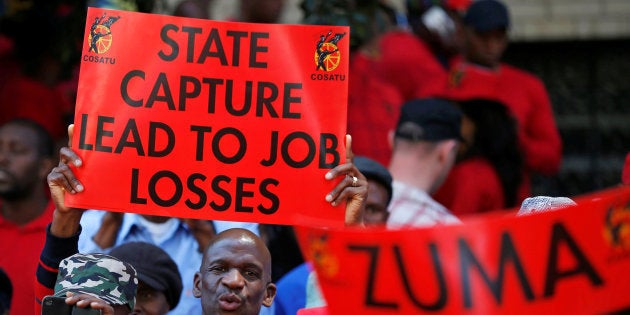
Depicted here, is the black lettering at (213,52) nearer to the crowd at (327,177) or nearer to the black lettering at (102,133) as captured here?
the black lettering at (102,133)

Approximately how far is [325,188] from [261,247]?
34cm

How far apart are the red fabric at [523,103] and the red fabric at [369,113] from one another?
1.17 ft

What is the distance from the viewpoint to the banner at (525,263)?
4.62m

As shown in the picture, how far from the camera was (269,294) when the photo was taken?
5.93 m

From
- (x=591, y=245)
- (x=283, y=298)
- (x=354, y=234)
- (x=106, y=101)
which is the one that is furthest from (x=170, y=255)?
(x=591, y=245)

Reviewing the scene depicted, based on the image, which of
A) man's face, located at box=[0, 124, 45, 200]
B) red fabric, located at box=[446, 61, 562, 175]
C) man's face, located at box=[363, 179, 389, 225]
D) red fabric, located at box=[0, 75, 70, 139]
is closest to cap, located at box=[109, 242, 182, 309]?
man's face, located at box=[363, 179, 389, 225]

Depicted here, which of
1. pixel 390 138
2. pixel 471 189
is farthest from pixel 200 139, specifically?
pixel 471 189

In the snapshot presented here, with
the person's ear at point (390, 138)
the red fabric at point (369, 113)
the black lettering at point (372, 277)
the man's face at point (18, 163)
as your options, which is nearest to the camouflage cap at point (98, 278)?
the black lettering at point (372, 277)

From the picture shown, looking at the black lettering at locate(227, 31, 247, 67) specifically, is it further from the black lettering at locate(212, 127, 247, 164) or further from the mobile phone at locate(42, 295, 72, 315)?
the mobile phone at locate(42, 295, 72, 315)

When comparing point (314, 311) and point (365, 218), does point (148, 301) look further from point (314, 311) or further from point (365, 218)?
point (365, 218)

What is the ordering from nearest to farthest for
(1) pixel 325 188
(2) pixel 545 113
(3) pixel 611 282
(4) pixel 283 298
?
(3) pixel 611 282 → (1) pixel 325 188 → (4) pixel 283 298 → (2) pixel 545 113

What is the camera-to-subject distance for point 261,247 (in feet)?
19.3

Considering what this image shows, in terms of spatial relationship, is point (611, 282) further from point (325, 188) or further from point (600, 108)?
point (600, 108)

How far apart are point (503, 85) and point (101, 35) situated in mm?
3446
